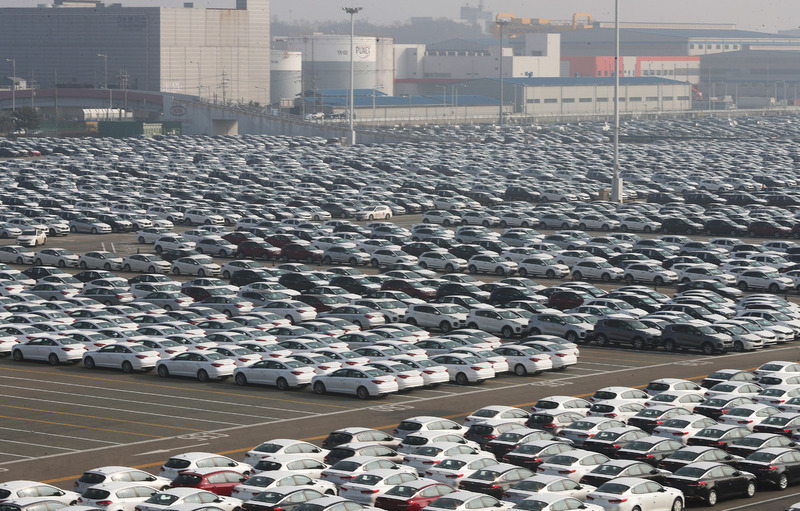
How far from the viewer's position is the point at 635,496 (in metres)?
29.3

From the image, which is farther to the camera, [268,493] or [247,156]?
[247,156]

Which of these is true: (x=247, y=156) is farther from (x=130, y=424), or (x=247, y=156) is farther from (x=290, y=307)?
(x=130, y=424)

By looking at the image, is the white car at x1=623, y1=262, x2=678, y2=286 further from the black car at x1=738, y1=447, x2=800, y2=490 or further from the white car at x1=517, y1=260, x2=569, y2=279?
the black car at x1=738, y1=447, x2=800, y2=490

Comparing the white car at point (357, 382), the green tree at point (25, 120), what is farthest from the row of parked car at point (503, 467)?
the green tree at point (25, 120)

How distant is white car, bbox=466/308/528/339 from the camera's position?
5556 centimetres

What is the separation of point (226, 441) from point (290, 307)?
21.2 metres

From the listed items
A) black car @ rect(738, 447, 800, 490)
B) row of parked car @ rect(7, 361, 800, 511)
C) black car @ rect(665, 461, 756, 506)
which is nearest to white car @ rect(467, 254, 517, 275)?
row of parked car @ rect(7, 361, 800, 511)

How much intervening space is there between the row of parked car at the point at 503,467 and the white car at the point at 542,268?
32505mm

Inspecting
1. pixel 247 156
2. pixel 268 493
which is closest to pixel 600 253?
pixel 268 493

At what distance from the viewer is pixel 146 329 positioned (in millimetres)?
51906

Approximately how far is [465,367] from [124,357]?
12.7 m

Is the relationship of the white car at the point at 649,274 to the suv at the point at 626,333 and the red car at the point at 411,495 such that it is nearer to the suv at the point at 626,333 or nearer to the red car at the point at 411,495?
the suv at the point at 626,333

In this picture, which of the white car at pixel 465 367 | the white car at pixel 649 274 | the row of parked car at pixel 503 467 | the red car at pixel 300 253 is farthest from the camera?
the red car at pixel 300 253

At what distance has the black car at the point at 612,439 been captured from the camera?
3453cm
